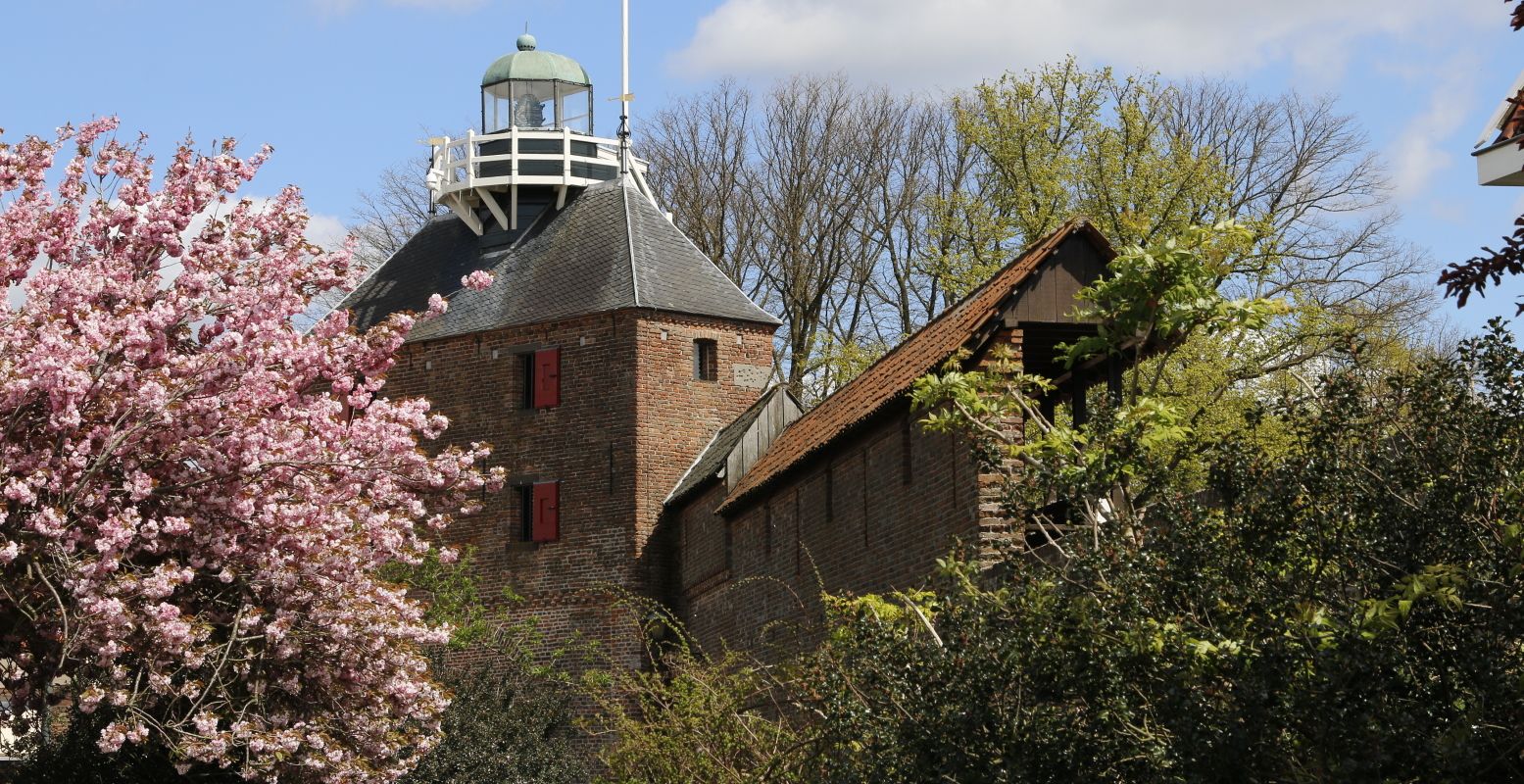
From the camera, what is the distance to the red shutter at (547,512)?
3181 cm

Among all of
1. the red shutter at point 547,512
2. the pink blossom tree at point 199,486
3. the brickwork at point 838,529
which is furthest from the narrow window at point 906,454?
the red shutter at point 547,512

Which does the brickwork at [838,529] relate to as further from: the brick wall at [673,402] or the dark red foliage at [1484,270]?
the dark red foliage at [1484,270]

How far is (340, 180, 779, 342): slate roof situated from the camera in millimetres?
32281

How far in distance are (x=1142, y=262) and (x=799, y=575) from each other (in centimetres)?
1370

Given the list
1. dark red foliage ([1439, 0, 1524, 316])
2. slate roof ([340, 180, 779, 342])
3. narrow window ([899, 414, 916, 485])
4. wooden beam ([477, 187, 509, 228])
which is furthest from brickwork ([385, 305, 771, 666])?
dark red foliage ([1439, 0, 1524, 316])

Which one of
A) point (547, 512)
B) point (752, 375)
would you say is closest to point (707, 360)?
point (752, 375)

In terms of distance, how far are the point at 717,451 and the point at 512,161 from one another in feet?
24.5

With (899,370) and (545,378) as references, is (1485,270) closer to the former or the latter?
(899,370)

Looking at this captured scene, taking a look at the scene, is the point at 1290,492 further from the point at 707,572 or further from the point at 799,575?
the point at 707,572

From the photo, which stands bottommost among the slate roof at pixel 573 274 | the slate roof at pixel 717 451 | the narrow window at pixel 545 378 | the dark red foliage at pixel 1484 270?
the dark red foliage at pixel 1484 270

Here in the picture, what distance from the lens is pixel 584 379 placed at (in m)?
31.9

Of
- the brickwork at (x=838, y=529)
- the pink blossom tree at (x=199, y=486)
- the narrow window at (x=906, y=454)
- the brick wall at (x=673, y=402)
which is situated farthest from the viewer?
the brick wall at (x=673, y=402)

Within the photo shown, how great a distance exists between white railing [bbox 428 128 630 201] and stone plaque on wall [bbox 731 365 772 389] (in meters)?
4.97

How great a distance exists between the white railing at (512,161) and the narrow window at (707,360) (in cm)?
457
